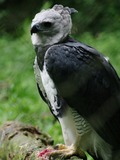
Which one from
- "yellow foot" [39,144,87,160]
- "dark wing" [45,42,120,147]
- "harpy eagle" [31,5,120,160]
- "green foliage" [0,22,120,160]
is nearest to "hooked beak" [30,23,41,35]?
"harpy eagle" [31,5,120,160]

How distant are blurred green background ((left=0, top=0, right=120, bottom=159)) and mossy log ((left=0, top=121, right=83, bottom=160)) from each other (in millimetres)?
564

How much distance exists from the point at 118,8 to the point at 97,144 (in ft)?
12.1

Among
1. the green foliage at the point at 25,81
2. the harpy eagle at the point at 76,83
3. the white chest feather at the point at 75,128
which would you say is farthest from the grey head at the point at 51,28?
the green foliage at the point at 25,81

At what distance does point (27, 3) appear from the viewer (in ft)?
24.8

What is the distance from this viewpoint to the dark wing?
3.12m

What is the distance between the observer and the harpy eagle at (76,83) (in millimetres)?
3123

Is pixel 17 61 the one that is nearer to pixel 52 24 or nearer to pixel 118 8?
pixel 118 8

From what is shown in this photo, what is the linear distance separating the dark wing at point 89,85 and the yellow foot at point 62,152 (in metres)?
0.19

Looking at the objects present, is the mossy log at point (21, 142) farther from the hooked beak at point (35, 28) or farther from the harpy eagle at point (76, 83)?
the hooked beak at point (35, 28)

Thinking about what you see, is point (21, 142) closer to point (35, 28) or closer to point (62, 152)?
point (62, 152)

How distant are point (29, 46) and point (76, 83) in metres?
2.51

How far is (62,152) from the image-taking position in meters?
3.22

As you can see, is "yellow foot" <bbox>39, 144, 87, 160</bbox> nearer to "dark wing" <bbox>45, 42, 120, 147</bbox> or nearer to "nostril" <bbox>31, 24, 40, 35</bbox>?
"dark wing" <bbox>45, 42, 120, 147</bbox>

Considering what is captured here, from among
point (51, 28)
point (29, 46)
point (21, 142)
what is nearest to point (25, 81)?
point (29, 46)
